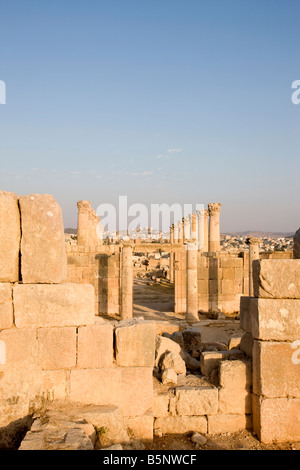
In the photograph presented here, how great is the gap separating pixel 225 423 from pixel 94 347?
212 cm

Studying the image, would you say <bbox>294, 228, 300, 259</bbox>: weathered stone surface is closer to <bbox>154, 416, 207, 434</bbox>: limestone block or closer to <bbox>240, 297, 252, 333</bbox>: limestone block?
<bbox>240, 297, 252, 333</bbox>: limestone block

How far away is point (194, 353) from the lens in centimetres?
727

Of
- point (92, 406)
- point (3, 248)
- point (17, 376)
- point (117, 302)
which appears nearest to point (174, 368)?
point (92, 406)

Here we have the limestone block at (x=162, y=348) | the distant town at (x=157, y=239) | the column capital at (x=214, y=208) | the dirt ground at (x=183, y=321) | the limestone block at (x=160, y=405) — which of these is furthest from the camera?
the distant town at (x=157, y=239)

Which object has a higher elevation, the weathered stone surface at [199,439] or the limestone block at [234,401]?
the limestone block at [234,401]

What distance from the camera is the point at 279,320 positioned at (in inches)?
189

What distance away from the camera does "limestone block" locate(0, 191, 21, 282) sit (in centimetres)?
441

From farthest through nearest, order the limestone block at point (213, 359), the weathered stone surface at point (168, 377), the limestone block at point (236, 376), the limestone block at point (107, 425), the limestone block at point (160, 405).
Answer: the limestone block at point (213, 359), the weathered stone surface at point (168, 377), the limestone block at point (236, 376), the limestone block at point (160, 405), the limestone block at point (107, 425)

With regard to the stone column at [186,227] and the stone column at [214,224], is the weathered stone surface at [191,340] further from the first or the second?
the stone column at [186,227]

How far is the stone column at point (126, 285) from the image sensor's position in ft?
49.1

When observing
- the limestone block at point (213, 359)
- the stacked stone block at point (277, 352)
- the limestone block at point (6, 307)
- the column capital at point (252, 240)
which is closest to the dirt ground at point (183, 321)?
the stacked stone block at point (277, 352)

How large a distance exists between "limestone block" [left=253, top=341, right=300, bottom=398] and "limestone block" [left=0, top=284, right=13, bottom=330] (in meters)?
3.28

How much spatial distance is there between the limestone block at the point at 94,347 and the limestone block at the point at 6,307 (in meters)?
0.88
